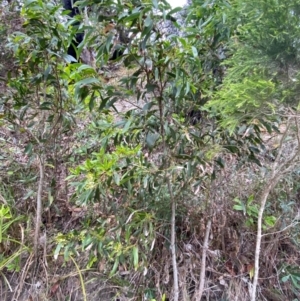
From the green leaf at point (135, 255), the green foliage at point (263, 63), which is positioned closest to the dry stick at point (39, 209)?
the green leaf at point (135, 255)

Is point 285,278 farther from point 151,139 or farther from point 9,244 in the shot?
point 9,244

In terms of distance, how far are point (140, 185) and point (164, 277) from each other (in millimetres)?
624

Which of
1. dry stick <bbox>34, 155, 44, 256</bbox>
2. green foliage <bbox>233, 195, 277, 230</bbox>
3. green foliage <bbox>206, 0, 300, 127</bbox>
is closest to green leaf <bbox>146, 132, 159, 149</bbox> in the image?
green foliage <bbox>206, 0, 300, 127</bbox>

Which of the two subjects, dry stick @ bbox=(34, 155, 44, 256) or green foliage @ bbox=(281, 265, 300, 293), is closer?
green foliage @ bbox=(281, 265, 300, 293)

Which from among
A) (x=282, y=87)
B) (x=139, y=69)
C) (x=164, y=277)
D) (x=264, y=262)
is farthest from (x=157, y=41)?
(x=264, y=262)

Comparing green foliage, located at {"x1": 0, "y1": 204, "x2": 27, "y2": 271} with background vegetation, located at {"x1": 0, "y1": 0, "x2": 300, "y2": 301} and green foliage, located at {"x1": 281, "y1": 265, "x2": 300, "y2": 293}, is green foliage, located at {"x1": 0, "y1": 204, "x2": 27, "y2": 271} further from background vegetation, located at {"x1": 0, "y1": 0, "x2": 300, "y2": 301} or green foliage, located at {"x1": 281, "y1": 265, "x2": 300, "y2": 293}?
green foliage, located at {"x1": 281, "y1": 265, "x2": 300, "y2": 293}

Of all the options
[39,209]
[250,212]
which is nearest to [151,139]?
[250,212]

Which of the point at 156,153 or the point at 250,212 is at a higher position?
the point at 156,153

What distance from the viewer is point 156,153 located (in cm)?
151

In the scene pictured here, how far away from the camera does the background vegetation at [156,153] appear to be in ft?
3.67

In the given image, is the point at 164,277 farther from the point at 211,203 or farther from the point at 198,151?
the point at 198,151

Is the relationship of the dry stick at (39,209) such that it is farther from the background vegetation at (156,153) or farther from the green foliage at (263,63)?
the green foliage at (263,63)

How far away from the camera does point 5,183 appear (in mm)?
2131

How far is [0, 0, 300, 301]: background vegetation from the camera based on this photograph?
1.12m
